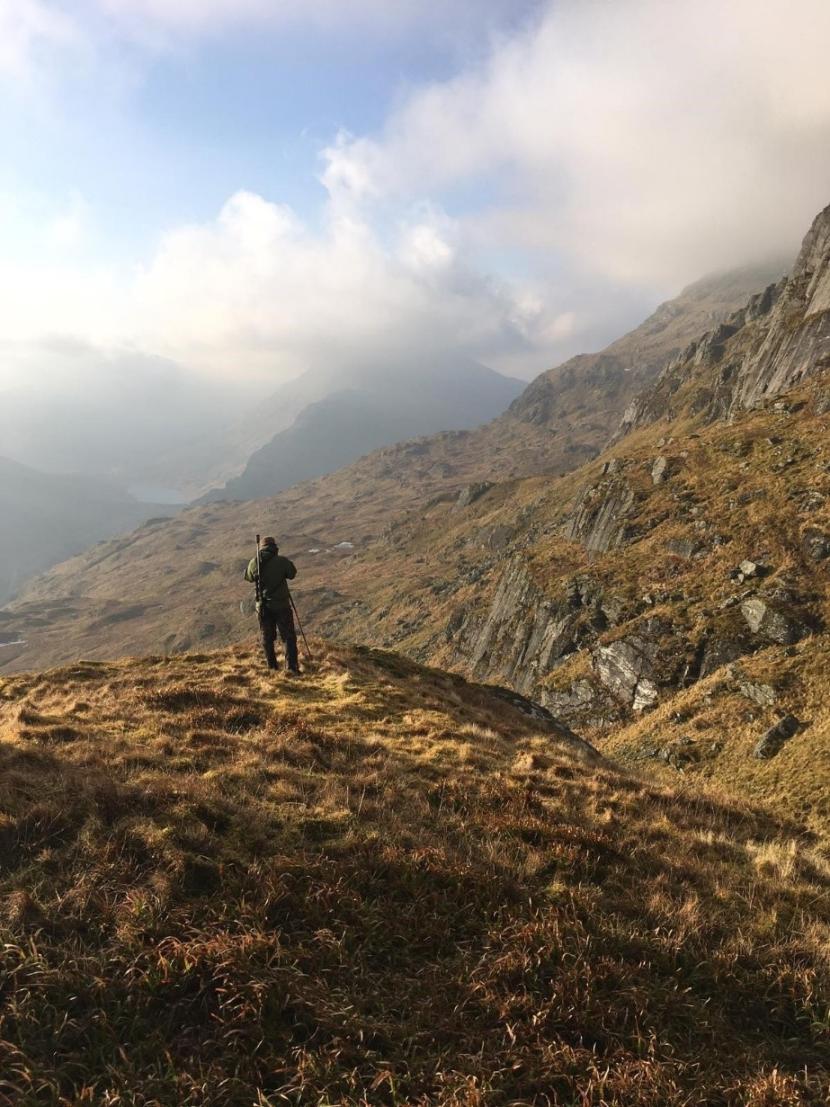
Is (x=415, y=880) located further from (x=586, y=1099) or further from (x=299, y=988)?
(x=586, y=1099)

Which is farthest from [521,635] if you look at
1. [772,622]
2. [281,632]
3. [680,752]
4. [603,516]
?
[281,632]

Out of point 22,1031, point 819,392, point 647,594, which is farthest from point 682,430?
point 22,1031

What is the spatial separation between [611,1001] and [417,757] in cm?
704

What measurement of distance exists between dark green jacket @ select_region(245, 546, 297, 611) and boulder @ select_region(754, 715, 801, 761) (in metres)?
20.4

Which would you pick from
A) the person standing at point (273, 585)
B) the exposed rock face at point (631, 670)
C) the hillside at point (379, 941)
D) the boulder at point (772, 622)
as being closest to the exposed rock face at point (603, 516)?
the exposed rock face at point (631, 670)

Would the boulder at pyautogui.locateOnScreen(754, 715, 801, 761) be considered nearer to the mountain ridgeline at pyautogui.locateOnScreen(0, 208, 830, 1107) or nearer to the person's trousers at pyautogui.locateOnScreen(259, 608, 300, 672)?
the mountain ridgeline at pyautogui.locateOnScreen(0, 208, 830, 1107)

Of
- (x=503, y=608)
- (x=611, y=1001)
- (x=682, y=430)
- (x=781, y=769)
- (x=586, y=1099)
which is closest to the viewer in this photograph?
(x=586, y=1099)

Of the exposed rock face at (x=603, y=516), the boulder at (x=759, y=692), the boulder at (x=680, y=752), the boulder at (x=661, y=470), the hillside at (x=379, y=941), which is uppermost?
the boulder at (x=661, y=470)

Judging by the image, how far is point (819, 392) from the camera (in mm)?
52688

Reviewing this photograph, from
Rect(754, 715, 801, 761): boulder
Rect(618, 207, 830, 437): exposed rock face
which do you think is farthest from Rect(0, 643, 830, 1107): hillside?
Rect(618, 207, 830, 437): exposed rock face

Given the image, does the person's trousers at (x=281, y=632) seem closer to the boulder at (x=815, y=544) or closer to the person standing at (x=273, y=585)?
the person standing at (x=273, y=585)

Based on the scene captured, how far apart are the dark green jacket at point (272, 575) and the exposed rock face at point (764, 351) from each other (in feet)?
219

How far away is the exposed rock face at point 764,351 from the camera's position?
269 feet

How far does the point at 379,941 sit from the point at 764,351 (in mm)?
119335
